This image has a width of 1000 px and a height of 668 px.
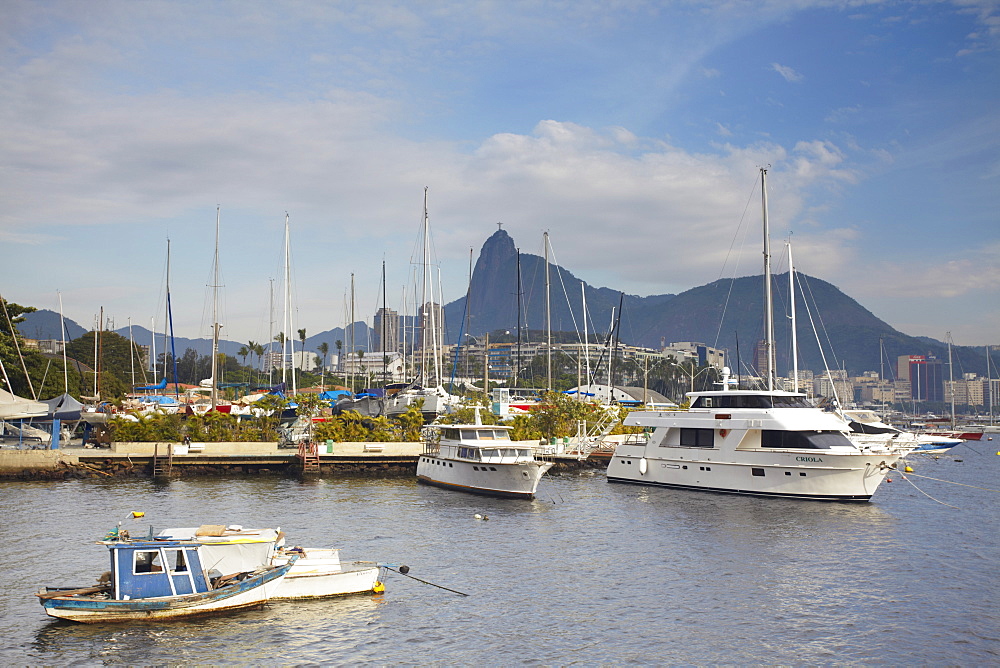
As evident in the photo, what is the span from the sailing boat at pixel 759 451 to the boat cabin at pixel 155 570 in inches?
1225

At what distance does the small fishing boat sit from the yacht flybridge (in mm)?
25978

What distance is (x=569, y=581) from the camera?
25.5 m

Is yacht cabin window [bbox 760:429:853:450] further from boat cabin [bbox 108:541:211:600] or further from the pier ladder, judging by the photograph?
boat cabin [bbox 108:541:211:600]

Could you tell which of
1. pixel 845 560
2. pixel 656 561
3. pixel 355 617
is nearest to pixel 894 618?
pixel 845 560

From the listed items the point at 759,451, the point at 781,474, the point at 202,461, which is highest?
the point at 759,451

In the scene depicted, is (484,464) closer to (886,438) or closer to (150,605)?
(150,605)

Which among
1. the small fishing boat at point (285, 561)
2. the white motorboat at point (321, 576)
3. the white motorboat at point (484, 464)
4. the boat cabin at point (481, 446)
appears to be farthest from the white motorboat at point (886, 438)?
the small fishing boat at point (285, 561)

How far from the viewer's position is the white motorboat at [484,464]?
42.7 metres

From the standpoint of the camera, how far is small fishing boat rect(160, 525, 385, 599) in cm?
2139

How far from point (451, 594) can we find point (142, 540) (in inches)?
356

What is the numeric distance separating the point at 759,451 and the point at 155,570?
106 feet

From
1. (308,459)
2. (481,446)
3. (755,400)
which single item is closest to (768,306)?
(755,400)

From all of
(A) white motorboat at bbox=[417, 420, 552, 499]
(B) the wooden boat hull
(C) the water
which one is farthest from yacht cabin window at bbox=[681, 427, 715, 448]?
(B) the wooden boat hull

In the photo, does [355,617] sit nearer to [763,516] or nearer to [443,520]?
[443,520]
